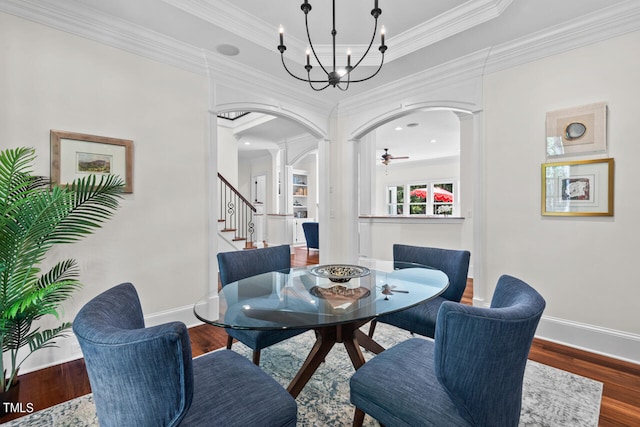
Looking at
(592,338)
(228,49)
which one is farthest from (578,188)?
(228,49)

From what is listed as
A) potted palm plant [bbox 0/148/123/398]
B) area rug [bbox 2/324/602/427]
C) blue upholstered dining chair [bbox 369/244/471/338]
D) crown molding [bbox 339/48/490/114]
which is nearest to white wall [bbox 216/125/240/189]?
crown molding [bbox 339/48/490/114]

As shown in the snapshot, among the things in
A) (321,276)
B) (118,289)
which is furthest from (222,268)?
(118,289)

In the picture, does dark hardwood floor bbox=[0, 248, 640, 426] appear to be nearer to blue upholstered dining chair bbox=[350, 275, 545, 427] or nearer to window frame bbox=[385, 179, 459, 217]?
blue upholstered dining chair bbox=[350, 275, 545, 427]

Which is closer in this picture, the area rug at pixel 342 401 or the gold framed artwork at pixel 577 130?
the area rug at pixel 342 401

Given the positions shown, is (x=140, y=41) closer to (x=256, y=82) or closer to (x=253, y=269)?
(x=256, y=82)

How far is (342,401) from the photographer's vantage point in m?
1.80

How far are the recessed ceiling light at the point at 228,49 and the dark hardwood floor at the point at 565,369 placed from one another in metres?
2.71

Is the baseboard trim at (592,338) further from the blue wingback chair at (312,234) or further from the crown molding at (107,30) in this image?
the blue wingback chair at (312,234)

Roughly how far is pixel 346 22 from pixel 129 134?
213 centimetres

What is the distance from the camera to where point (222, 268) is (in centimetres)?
221

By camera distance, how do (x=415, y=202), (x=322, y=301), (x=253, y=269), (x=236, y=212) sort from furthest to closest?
(x=415, y=202) < (x=236, y=212) < (x=253, y=269) < (x=322, y=301)

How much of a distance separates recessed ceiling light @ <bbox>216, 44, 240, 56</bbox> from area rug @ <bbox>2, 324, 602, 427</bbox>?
278 cm

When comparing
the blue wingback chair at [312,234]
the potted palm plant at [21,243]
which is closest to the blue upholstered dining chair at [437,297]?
the potted palm plant at [21,243]

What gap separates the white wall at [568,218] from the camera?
7.69 ft
